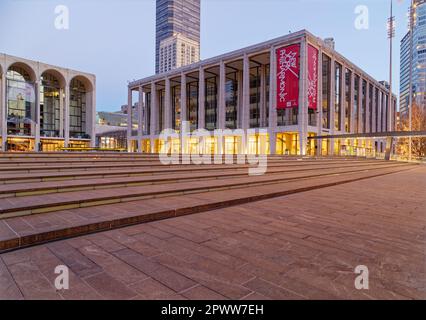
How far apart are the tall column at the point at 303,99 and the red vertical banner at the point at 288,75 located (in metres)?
A: 0.54

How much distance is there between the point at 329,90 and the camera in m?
38.2

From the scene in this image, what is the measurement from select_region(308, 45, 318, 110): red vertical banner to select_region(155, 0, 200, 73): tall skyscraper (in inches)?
5534

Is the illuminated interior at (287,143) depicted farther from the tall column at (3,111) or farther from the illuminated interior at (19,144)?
the tall column at (3,111)

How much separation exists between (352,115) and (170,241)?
4960 centimetres

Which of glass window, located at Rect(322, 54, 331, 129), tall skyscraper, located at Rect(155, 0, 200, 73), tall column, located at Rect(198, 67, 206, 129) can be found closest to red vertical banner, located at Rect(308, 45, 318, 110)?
glass window, located at Rect(322, 54, 331, 129)

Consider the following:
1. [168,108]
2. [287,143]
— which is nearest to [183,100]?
[168,108]

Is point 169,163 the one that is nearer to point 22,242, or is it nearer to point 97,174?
point 97,174

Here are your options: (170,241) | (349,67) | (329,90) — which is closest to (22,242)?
(170,241)

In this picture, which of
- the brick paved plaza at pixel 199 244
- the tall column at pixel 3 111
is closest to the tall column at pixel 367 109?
the brick paved plaza at pixel 199 244

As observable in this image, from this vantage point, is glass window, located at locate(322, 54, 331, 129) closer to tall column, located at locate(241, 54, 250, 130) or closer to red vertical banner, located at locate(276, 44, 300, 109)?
red vertical banner, located at locate(276, 44, 300, 109)

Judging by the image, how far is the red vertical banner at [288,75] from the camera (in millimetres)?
32000

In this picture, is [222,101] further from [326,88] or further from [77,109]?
[77,109]

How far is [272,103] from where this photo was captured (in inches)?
1335

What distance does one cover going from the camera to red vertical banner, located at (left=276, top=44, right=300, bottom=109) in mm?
32000
